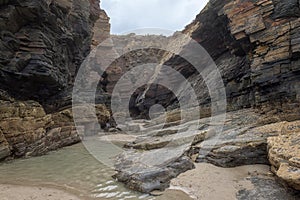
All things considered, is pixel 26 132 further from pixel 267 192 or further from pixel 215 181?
pixel 267 192

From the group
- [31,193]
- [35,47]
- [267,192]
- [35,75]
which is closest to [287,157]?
[267,192]

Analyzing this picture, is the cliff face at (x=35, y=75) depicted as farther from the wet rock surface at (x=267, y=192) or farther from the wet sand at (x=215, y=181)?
the wet rock surface at (x=267, y=192)

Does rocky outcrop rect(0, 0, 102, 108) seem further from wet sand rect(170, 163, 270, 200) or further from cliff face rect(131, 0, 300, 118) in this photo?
wet sand rect(170, 163, 270, 200)

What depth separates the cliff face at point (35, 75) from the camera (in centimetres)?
1344

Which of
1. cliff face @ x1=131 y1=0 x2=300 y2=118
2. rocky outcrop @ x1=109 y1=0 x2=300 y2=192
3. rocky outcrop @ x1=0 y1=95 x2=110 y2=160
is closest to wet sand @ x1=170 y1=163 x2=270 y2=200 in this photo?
rocky outcrop @ x1=109 y1=0 x2=300 y2=192

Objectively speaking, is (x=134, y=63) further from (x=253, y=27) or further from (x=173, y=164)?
(x=173, y=164)

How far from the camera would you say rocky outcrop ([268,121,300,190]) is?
5816 mm

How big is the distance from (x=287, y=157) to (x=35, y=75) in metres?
19.9

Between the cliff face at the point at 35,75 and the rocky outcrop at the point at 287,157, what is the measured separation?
13705 millimetres

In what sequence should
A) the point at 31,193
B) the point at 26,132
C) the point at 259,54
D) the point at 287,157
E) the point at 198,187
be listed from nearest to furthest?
1. the point at 287,157
2. the point at 31,193
3. the point at 198,187
4. the point at 26,132
5. the point at 259,54

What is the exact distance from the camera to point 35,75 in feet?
60.8

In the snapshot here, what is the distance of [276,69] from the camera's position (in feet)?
47.3

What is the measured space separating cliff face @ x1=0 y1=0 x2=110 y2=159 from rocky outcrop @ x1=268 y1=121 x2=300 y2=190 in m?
13.7

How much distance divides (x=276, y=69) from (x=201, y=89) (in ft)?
31.4
